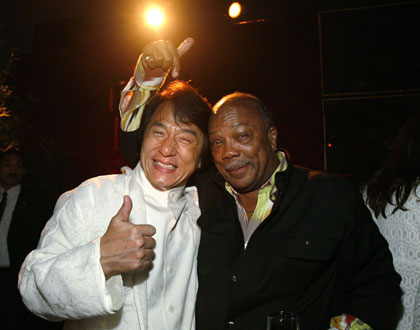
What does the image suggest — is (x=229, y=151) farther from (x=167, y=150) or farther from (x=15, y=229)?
(x=15, y=229)

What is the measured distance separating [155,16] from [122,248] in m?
4.57

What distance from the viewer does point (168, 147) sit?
69.0 inches

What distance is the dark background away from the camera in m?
5.48

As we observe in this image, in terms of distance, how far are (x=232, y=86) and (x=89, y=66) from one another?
3131 mm

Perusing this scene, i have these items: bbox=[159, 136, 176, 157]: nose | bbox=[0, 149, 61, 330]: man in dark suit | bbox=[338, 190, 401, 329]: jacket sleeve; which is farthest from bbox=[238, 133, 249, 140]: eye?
bbox=[0, 149, 61, 330]: man in dark suit

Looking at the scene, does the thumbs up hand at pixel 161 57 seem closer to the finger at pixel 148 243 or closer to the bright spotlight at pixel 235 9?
the finger at pixel 148 243

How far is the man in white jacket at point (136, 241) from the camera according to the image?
1.27 m

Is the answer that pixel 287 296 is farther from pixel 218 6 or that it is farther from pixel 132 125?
pixel 218 6

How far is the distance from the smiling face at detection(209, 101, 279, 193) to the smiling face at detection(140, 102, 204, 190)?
17 centimetres

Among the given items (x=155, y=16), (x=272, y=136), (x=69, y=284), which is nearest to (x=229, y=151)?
(x=272, y=136)

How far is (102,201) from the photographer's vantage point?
159 centimetres

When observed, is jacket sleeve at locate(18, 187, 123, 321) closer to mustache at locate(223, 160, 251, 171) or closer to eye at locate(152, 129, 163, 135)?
eye at locate(152, 129, 163, 135)

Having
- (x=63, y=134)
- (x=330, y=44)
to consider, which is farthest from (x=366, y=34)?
(x=63, y=134)

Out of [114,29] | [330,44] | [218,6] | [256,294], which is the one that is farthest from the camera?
[114,29]
